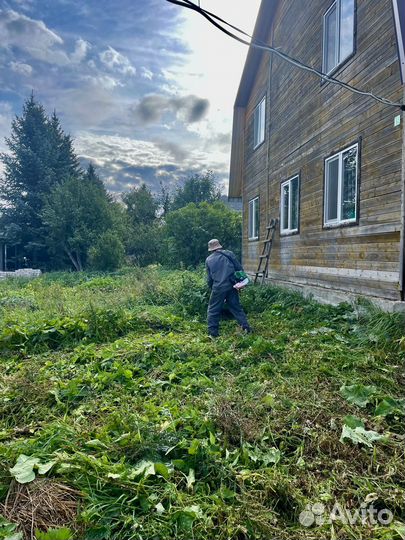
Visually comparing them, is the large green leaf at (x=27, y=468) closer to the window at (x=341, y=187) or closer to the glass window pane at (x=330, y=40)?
the window at (x=341, y=187)

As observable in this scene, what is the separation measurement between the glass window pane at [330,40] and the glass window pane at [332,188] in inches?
78.4

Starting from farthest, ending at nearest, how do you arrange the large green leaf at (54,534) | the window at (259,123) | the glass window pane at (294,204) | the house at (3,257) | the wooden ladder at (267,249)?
the house at (3,257) → the window at (259,123) → the wooden ladder at (267,249) → the glass window pane at (294,204) → the large green leaf at (54,534)

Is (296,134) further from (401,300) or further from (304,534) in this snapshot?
(304,534)

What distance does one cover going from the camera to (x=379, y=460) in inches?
95.5

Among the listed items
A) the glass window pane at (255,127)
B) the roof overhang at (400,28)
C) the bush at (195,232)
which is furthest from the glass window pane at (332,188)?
the bush at (195,232)

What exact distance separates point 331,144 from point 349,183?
1113 mm

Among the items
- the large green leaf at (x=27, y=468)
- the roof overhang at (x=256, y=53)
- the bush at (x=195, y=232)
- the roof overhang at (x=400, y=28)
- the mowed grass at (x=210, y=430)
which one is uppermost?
the roof overhang at (x=256, y=53)

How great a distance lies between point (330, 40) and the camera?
6.84 meters

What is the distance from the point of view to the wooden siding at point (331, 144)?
16.4 feet

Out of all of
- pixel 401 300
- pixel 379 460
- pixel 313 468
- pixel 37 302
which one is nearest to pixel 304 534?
pixel 313 468

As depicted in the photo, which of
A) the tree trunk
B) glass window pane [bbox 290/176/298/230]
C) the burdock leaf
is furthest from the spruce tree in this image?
the burdock leaf

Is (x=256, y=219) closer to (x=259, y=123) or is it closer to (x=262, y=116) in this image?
(x=259, y=123)

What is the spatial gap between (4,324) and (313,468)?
5.34m

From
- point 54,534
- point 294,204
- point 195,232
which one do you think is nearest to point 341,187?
point 294,204
